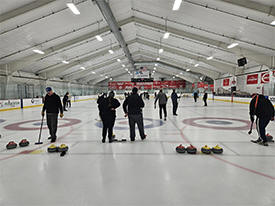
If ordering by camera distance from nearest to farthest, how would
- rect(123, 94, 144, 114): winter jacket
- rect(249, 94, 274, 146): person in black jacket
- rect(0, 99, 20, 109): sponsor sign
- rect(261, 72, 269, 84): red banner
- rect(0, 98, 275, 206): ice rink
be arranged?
rect(0, 98, 275, 206): ice rink → rect(249, 94, 274, 146): person in black jacket → rect(123, 94, 144, 114): winter jacket → rect(0, 99, 20, 109): sponsor sign → rect(261, 72, 269, 84): red banner

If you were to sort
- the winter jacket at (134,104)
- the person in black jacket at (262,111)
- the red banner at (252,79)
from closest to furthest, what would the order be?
the person in black jacket at (262,111)
the winter jacket at (134,104)
the red banner at (252,79)

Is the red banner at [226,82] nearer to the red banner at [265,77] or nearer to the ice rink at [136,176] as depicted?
the red banner at [265,77]

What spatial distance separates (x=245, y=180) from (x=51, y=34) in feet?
56.4

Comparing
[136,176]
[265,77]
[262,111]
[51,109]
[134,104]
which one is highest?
[265,77]

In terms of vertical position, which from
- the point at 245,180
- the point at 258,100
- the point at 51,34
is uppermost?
the point at 51,34

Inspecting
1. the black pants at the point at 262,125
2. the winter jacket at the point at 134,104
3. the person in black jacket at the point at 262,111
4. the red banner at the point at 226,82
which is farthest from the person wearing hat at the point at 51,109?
the red banner at the point at 226,82

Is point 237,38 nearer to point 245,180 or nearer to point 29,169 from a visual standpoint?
point 245,180

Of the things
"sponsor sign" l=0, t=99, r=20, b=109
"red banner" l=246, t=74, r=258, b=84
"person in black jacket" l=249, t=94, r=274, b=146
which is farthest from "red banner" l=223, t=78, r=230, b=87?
"sponsor sign" l=0, t=99, r=20, b=109

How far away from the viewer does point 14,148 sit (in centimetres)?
461

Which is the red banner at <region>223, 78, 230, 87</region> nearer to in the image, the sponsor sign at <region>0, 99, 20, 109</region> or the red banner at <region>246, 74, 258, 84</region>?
the red banner at <region>246, 74, 258, 84</region>

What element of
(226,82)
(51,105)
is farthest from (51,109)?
(226,82)

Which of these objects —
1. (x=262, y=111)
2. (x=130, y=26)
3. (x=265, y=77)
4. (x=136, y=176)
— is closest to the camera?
(x=136, y=176)

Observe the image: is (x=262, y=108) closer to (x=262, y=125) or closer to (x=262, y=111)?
(x=262, y=111)

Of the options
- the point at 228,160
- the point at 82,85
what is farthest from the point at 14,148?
the point at 82,85
